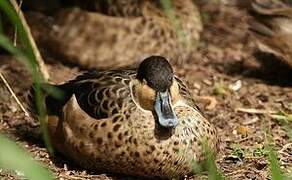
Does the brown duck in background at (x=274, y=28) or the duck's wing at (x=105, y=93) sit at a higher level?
the duck's wing at (x=105, y=93)

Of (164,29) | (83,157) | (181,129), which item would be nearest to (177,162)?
(181,129)

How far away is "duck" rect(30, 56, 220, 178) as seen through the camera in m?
3.73

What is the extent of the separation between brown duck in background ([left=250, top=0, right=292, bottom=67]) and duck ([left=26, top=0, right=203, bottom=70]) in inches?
20.3

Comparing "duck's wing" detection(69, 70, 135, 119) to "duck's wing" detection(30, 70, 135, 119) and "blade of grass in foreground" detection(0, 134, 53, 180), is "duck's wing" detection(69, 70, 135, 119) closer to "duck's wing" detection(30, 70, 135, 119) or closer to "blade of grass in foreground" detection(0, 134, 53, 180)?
"duck's wing" detection(30, 70, 135, 119)

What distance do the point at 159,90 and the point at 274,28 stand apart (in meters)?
1.83

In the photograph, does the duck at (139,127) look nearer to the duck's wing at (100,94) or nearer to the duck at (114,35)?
the duck's wing at (100,94)

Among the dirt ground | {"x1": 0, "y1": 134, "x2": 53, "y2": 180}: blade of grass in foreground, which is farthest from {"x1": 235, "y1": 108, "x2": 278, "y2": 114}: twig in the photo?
{"x1": 0, "y1": 134, "x2": 53, "y2": 180}: blade of grass in foreground

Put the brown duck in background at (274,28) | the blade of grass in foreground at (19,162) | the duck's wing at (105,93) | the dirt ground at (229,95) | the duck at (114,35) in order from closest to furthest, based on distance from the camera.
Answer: the blade of grass in foreground at (19,162) < the duck's wing at (105,93) < the dirt ground at (229,95) < the brown duck in background at (274,28) < the duck at (114,35)

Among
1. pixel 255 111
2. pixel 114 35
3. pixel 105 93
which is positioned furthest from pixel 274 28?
pixel 105 93

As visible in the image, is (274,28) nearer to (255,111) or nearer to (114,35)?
(255,111)

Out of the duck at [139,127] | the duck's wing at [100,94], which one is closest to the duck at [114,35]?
the duck's wing at [100,94]

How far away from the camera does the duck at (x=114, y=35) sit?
5.65 m

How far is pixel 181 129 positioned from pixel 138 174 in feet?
0.94

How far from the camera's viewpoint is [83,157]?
12.8ft
